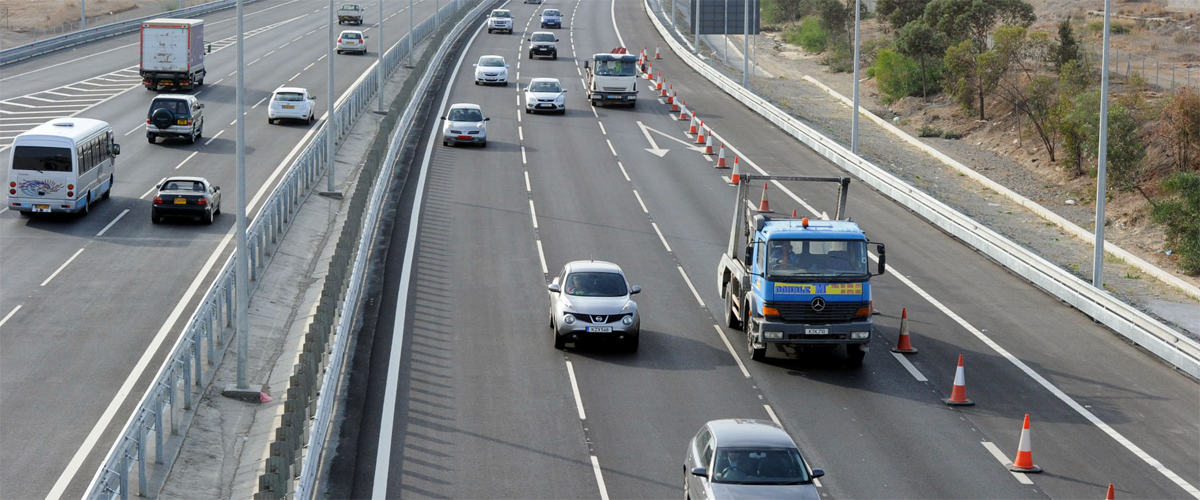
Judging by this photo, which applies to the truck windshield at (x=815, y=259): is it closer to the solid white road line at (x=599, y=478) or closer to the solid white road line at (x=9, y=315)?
the solid white road line at (x=599, y=478)

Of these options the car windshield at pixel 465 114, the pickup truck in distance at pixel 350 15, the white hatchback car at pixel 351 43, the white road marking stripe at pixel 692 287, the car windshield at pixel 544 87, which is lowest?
the white road marking stripe at pixel 692 287

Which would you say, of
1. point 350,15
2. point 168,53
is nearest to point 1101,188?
point 168,53

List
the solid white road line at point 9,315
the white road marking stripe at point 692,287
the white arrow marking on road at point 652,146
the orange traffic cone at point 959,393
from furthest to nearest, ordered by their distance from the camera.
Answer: the white arrow marking on road at point 652,146, the white road marking stripe at point 692,287, the solid white road line at point 9,315, the orange traffic cone at point 959,393

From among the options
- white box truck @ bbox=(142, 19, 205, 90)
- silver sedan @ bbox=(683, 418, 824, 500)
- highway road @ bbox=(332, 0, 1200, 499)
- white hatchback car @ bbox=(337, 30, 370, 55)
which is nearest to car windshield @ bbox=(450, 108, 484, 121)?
highway road @ bbox=(332, 0, 1200, 499)

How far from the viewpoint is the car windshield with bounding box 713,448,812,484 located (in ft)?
44.4

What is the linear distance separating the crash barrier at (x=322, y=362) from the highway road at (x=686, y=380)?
594mm

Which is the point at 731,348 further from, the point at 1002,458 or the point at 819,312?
the point at 1002,458

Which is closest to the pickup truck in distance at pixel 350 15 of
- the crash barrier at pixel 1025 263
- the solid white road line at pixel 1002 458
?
the crash barrier at pixel 1025 263

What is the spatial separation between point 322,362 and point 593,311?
4.72 metres

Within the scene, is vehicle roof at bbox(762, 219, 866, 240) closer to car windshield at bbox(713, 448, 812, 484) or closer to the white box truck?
car windshield at bbox(713, 448, 812, 484)

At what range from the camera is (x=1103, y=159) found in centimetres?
2561

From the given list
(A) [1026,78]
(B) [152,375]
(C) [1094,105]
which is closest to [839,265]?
(B) [152,375]

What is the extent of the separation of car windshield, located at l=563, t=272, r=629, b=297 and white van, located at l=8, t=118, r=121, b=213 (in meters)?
16.4

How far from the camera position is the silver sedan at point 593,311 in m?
21.5
